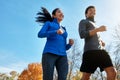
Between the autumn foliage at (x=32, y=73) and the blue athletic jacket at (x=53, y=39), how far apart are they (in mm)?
49997

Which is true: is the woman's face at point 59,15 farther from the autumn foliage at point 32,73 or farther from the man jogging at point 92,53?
the autumn foliage at point 32,73

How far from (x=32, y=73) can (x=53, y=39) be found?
174ft

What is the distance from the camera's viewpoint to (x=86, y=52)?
22.4ft

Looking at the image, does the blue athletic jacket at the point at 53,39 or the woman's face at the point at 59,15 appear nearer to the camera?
the blue athletic jacket at the point at 53,39

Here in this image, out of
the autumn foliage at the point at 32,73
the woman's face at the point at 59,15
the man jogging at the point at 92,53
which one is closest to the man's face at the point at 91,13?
the man jogging at the point at 92,53

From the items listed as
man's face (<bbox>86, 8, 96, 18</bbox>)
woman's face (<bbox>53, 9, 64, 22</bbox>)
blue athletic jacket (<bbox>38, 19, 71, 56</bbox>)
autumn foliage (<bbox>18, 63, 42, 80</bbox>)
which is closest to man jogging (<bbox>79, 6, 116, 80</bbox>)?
man's face (<bbox>86, 8, 96, 18</bbox>)

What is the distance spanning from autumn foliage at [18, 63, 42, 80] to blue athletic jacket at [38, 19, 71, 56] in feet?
164

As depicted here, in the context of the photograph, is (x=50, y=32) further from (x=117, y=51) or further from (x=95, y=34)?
(x=117, y=51)

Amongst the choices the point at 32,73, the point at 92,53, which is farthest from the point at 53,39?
the point at 32,73

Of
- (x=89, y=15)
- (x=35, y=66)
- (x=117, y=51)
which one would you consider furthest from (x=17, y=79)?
(x=89, y=15)

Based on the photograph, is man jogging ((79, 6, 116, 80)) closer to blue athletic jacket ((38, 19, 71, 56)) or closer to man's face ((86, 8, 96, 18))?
man's face ((86, 8, 96, 18))

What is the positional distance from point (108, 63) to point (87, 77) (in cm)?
59

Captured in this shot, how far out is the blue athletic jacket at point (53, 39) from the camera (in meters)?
6.71

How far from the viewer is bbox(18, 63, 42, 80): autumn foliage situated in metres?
57.8
